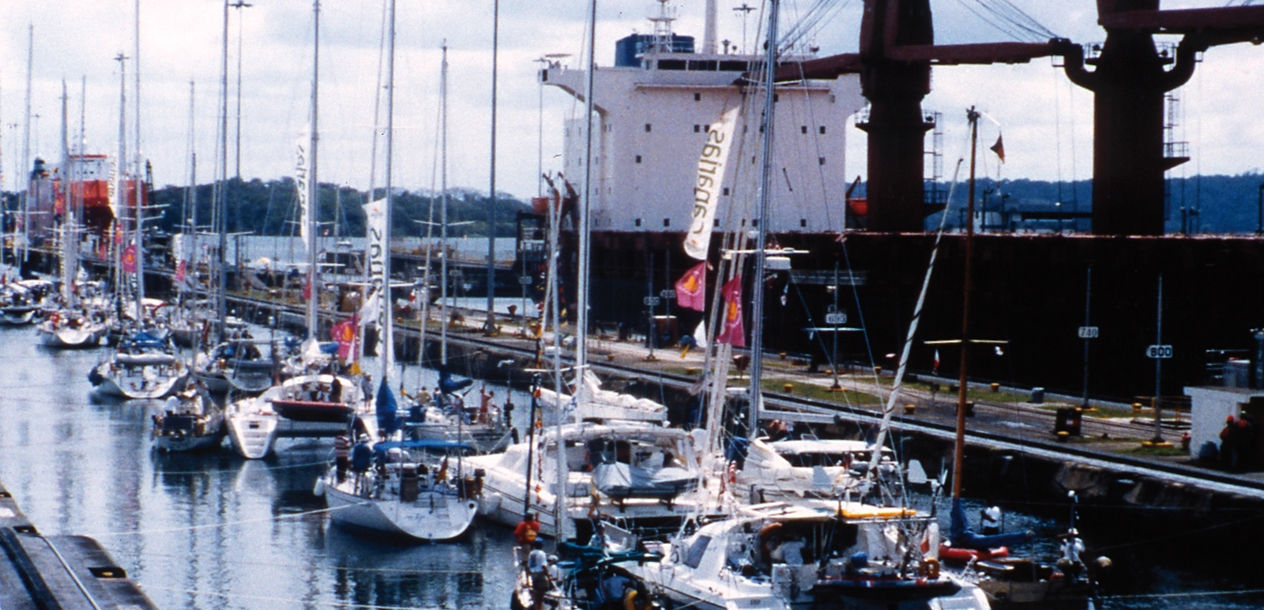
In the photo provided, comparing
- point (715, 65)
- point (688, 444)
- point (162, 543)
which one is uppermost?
point (715, 65)

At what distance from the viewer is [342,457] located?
1454 inches

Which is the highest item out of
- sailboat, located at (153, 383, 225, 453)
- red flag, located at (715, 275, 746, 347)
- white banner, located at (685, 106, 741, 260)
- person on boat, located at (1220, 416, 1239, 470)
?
white banner, located at (685, 106, 741, 260)

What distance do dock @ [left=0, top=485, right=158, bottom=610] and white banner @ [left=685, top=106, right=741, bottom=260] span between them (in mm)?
12257

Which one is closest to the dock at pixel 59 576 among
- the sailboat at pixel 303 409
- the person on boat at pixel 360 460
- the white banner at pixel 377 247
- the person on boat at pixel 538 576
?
the person on boat at pixel 538 576

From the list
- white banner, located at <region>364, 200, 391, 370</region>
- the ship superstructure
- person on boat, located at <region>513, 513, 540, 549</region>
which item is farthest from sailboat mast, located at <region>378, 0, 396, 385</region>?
the ship superstructure

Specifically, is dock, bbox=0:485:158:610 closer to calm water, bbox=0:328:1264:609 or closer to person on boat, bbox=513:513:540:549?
calm water, bbox=0:328:1264:609

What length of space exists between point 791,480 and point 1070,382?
25.6 m

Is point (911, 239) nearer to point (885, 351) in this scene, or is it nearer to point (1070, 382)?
point (885, 351)

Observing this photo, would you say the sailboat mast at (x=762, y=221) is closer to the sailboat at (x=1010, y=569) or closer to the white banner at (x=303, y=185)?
the sailboat at (x=1010, y=569)

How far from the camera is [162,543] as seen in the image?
34.8m

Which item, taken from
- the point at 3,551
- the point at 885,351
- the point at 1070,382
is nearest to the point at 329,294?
the point at 885,351

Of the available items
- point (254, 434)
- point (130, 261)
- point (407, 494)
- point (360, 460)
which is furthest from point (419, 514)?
point (130, 261)

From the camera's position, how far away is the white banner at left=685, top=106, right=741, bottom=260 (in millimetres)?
30641

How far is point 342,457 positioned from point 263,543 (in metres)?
2.95
